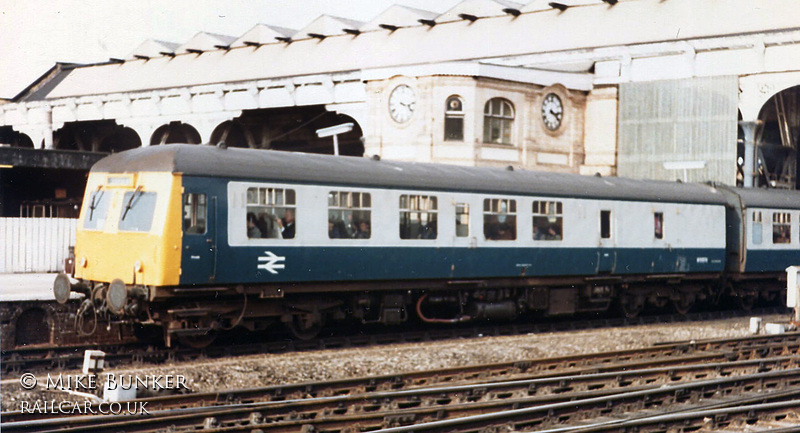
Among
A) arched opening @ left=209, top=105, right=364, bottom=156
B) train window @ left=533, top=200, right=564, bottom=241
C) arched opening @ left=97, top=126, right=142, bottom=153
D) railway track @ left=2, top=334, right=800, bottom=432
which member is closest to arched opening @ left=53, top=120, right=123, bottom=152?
arched opening @ left=97, top=126, right=142, bottom=153

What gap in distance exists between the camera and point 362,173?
17.9 metres

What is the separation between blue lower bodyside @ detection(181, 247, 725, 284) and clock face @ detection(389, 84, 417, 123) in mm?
13033

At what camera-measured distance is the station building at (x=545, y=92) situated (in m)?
34.0

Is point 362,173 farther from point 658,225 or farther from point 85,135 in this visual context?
point 85,135

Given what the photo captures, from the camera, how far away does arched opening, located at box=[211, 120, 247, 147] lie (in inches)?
1885

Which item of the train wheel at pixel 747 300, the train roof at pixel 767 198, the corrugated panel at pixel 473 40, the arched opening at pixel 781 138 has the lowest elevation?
the train wheel at pixel 747 300

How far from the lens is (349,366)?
15.3 m

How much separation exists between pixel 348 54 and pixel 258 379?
3348cm

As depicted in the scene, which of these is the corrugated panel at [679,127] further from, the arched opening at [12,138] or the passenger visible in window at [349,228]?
the arched opening at [12,138]

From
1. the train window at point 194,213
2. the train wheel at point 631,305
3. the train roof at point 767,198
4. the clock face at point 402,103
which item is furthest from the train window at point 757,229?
the train window at point 194,213

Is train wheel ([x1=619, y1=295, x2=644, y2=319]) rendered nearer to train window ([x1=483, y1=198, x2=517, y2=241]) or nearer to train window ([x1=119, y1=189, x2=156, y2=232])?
train window ([x1=483, y1=198, x2=517, y2=241])

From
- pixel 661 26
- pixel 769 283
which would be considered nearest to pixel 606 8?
pixel 661 26

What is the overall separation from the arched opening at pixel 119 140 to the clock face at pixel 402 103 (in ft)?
94.4

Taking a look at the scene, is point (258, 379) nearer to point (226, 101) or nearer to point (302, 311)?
point (302, 311)
